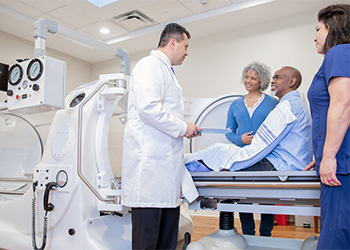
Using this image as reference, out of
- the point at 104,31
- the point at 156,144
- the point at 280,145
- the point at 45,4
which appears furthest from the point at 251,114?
the point at 104,31

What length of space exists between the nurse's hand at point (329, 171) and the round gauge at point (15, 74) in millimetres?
1721

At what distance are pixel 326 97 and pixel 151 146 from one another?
83cm

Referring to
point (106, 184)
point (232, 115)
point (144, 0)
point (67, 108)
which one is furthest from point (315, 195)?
point (144, 0)

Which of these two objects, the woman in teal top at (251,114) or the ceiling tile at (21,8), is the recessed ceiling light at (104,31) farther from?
the woman in teal top at (251,114)

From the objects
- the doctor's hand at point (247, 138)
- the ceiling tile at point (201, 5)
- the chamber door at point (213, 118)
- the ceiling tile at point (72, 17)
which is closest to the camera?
the doctor's hand at point (247, 138)

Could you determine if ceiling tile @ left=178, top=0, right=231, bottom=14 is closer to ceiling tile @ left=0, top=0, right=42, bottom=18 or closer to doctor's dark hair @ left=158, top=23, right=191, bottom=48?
ceiling tile @ left=0, top=0, right=42, bottom=18

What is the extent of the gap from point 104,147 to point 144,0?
2.40 m

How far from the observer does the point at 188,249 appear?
5.48 ft

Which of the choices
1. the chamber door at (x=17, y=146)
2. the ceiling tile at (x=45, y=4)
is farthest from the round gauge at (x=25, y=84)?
the ceiling tile at (x=45, y=4)

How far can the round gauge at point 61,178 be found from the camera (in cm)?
195

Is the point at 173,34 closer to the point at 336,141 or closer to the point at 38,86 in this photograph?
the point at 38,86

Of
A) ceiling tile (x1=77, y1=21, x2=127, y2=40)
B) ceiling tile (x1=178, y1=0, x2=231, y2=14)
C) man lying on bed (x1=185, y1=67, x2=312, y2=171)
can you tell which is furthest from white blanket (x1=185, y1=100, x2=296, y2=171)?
ceiling tile (x1=77, y1=21, x2=127, y2=40)

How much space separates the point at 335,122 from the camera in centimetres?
117

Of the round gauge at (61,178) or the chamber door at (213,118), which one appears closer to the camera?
the round gauge at (61,178)
